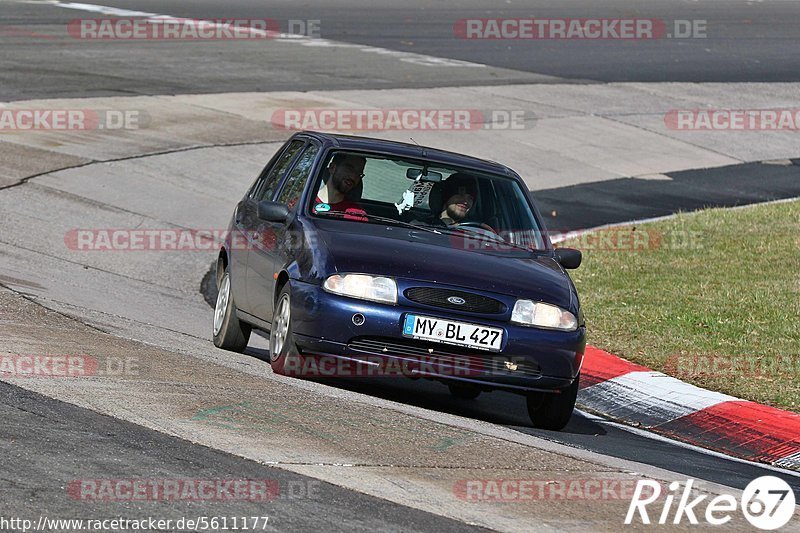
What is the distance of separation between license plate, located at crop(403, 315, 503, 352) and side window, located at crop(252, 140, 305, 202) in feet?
7.74

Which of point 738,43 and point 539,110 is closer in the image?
point 539,110

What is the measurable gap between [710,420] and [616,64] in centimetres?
2175

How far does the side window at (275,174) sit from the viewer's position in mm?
9969

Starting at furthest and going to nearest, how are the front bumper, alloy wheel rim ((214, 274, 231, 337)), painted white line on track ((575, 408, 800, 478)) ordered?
alloy wheel rim ((214, 274, 231, 337))
painted white line on track ((575, 408, 800, 478))
the front bumper

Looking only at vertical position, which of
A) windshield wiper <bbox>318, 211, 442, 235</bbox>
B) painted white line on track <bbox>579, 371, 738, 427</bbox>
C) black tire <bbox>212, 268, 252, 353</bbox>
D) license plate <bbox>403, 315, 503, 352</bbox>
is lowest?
painted white line on track <bbox>579, 371, 738, 427</bbox>

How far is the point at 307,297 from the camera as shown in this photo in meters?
8.06

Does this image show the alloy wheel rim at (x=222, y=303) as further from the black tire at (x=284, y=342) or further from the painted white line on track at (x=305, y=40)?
the painted white line on track at (x=305, y=40)

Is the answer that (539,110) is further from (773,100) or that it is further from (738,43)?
(738,43)

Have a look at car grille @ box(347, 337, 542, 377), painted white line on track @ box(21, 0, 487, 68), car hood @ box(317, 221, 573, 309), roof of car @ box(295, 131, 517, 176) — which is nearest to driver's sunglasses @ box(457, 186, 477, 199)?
roof of car @ box(295, 131, 517, 176)

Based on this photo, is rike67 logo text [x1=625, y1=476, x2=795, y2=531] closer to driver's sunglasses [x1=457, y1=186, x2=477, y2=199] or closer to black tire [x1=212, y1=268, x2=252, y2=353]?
driver's sunglasses [x1=457, y1=186, x2=477, y2=199]

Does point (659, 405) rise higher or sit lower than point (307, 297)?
lower

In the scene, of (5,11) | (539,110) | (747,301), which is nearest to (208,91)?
(539,110)

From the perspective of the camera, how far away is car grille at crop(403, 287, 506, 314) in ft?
26.1

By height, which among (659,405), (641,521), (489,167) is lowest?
(659,405)
